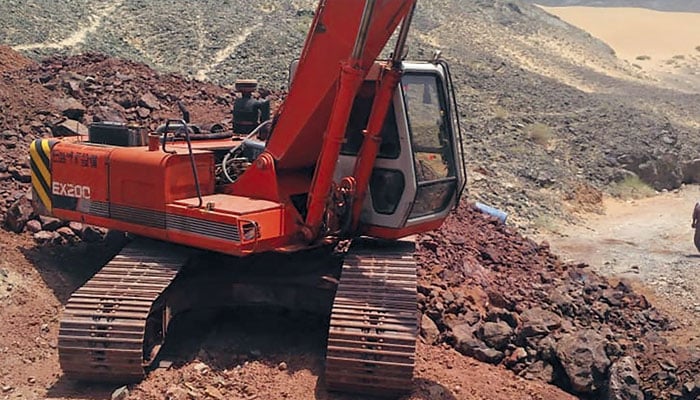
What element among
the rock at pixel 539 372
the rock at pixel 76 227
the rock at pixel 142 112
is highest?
the rock at pixel 142 112

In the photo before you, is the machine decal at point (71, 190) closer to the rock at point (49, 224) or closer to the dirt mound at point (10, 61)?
the rock at point (49, 224)

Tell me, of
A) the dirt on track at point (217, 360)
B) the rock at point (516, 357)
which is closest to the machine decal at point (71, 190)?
the dirt on track at point (217, 360)

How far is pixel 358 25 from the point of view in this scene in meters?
6.58

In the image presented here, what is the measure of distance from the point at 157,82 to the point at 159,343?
871 centimetres

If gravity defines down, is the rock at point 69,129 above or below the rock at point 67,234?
above

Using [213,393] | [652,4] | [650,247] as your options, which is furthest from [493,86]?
[652,4]

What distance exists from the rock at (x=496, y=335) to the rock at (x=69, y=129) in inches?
234

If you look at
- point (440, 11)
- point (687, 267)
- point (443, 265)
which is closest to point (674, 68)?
point (440, 11)

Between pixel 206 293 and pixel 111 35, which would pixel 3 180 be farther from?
pixel 111 35

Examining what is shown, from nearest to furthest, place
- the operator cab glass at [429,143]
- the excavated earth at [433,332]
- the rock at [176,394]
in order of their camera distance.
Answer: the rock at [176,394]
the excavated earth at [433,332]
the operator cab glass at [429,143]

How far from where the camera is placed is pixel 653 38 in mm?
64125

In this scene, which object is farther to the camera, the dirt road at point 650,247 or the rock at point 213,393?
the dirt road at point 650,247

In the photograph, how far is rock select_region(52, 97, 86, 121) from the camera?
11.7 meters

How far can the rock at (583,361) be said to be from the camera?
6965mm
